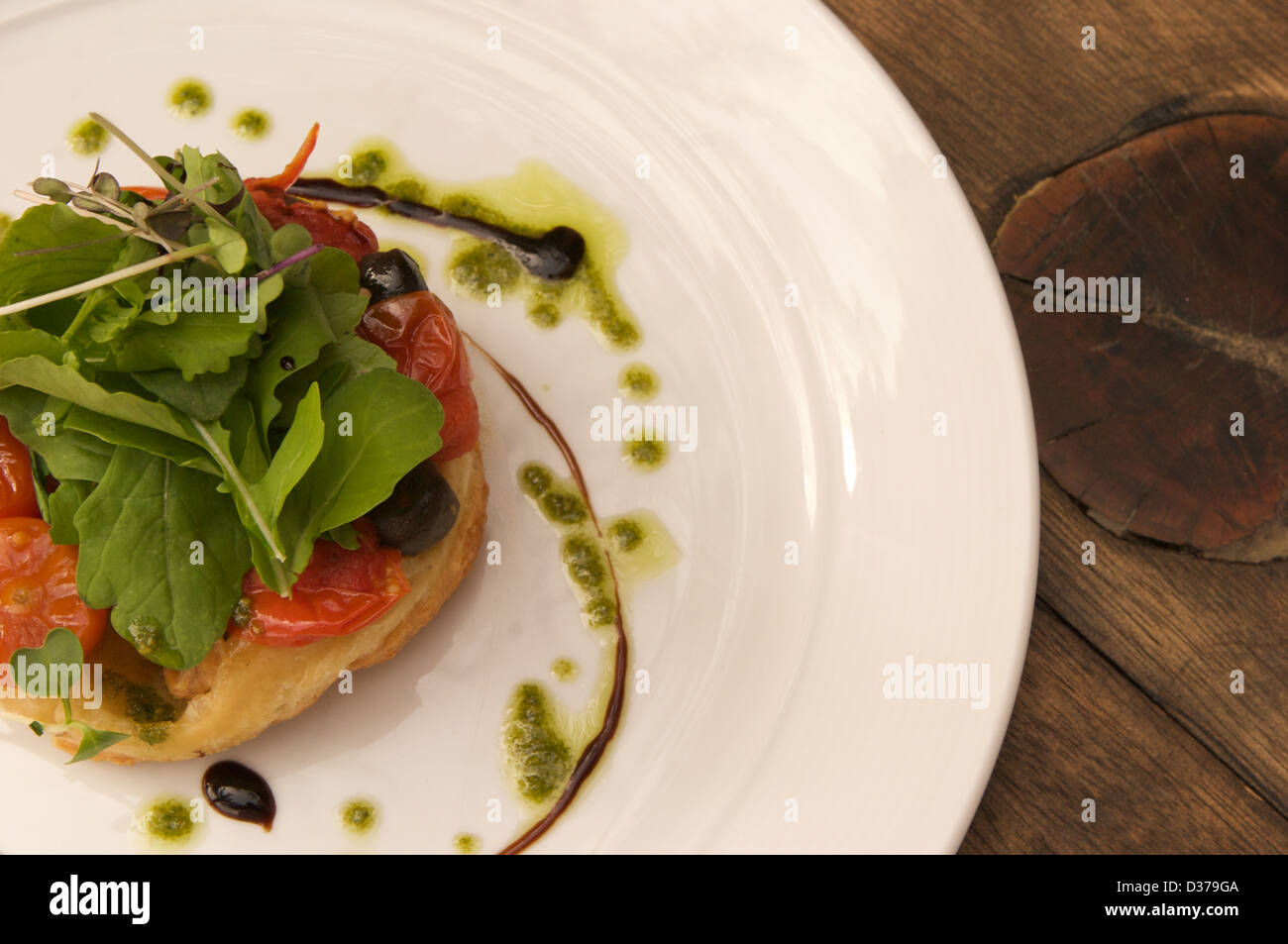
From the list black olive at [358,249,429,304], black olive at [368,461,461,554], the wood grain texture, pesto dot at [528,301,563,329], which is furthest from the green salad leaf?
the wood grain texture

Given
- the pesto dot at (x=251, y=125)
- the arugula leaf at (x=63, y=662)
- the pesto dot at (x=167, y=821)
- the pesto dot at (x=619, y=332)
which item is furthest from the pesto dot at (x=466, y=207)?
the pesto dot at (x=167, y=821)

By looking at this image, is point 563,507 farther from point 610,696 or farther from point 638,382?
point 610,696

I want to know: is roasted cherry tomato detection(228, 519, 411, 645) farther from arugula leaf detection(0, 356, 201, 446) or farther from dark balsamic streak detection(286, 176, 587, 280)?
dark balsamic streak detection(286, 176, 587, 280)

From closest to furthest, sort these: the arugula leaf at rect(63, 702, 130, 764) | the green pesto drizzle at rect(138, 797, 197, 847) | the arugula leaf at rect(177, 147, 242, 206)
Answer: the arugula leaf at rect(177, 147, 242, 206) < the arugula leaf at rect(63, 702, 130, 764) < the green pesto drizzle at rect(138, 797, 197, 847)

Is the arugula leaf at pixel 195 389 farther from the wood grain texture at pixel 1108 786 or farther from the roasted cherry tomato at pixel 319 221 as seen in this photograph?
the wood grain texture at pixel 1108 786

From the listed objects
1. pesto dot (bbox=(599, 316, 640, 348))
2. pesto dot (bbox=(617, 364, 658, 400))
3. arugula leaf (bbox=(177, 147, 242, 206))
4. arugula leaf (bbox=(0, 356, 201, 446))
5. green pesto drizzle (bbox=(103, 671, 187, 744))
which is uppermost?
arugula leaf (bbox=(177, 147, 242, 206))
